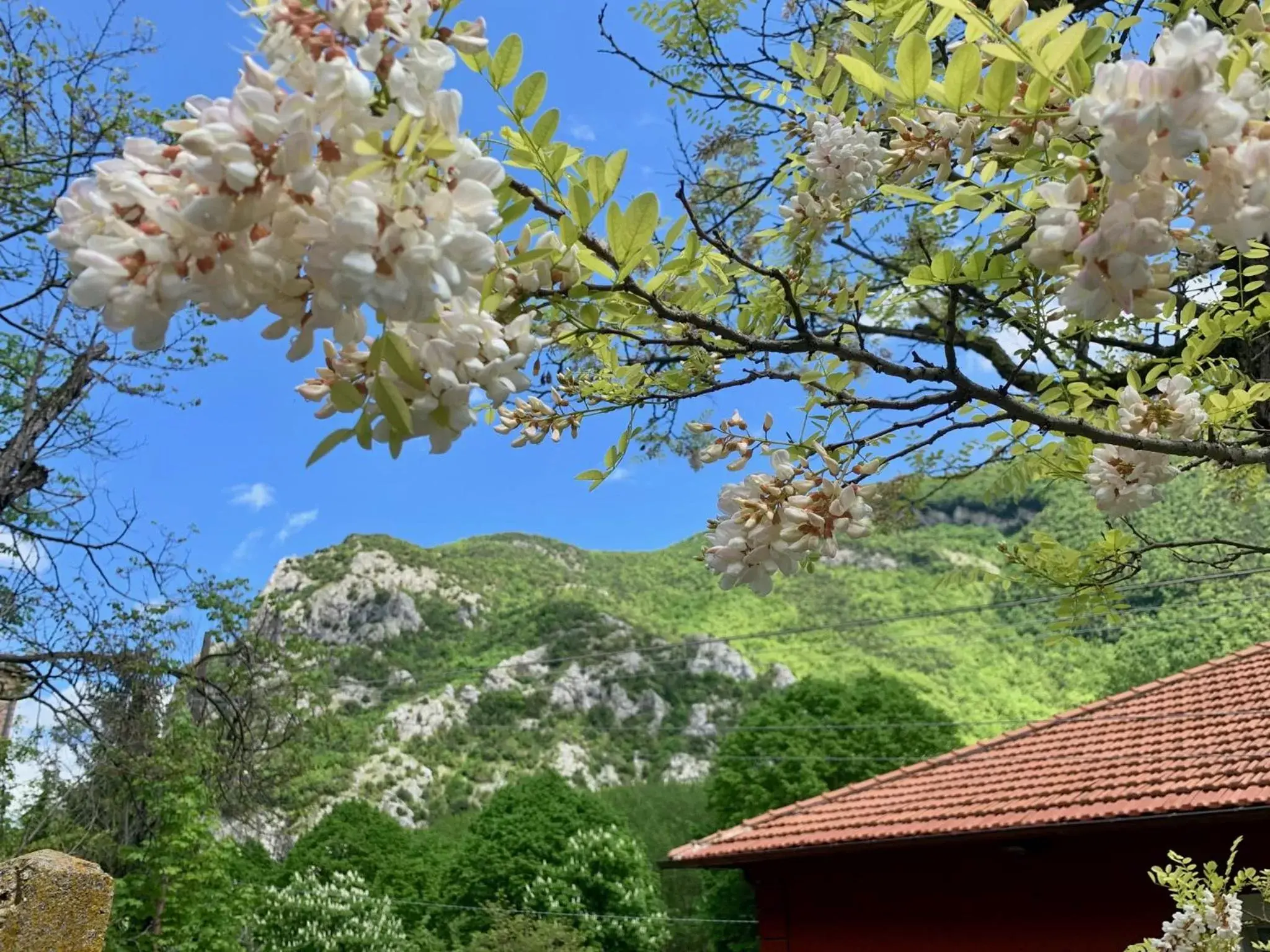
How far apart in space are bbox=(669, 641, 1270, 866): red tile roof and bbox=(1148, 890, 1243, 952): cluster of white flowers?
314 cm

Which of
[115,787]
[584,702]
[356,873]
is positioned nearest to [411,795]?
[584,702]

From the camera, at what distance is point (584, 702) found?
4441 cm

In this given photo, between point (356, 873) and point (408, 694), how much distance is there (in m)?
23.9

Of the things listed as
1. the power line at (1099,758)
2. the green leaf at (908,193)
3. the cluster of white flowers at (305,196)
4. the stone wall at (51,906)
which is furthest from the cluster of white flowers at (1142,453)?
the power line at (1099,758)

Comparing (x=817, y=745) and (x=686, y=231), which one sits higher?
(x=686, y=231)

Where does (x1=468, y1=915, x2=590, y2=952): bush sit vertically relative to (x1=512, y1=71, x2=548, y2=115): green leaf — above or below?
below

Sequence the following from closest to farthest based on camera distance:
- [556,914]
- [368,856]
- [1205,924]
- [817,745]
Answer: [1205,924]
[556,914]
[817,745]
[368,856]

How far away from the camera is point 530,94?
1137mm

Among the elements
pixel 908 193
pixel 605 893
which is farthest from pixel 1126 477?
pixel 605 893

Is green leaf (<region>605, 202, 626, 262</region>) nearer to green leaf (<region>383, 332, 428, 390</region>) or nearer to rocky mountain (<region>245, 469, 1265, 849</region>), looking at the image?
green leaf (<region>383, 332, 428, 390</region>)

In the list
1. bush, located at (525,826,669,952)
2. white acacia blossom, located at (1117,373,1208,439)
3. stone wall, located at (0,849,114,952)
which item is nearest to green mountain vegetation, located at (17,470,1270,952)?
bush, located at (525,826,669,952)

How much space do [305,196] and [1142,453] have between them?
177 cm

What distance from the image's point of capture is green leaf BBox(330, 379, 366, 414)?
0.89 m

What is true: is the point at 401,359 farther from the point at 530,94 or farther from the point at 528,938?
the point at 528,938
